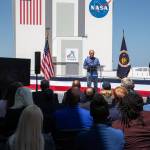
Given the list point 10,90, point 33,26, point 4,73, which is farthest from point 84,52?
point 10,90

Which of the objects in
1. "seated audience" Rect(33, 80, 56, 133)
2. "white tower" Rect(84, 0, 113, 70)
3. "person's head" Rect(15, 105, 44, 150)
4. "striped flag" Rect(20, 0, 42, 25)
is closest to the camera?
"person's head" Rect(15, 105, 44, 150)

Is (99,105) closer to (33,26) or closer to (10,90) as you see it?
(10,90)

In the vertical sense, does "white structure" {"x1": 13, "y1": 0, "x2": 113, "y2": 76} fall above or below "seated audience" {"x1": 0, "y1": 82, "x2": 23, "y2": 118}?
above

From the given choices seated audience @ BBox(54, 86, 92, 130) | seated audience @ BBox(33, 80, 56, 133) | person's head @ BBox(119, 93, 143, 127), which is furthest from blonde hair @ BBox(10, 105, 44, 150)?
seated audience @ BBox(33, 80, 56, 133)

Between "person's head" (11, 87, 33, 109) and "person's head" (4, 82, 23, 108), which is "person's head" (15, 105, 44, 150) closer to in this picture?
"person's head" (11, 87, 33, 109)

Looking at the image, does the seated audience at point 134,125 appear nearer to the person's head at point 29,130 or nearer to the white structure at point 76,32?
the person's head at point 29,130

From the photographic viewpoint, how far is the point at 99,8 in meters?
37.4

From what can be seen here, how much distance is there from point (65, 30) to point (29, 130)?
32298 millimetres

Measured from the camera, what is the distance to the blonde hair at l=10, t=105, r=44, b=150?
355 centimetres

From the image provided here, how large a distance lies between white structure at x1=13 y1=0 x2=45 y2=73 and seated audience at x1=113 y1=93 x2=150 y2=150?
96.3ft

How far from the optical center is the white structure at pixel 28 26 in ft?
112

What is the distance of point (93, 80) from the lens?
13969 mm

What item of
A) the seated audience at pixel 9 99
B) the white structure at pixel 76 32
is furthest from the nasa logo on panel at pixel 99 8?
the seated audience at pixel 9 99

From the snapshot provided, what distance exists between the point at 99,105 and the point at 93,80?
10031mm
